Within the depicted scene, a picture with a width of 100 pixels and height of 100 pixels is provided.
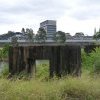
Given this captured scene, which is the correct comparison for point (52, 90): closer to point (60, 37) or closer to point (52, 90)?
point (52, 90)

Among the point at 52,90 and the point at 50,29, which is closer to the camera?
the point at 52,90

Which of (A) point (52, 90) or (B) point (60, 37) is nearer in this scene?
(A) point (52, 90)

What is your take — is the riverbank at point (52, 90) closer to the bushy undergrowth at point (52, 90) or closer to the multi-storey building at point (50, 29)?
the bushy undergrowth at point (52, 90)

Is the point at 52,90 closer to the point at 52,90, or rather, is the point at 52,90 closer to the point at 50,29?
the point at 52,90

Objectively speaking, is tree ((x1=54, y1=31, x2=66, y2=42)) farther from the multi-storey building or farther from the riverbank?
the riverbank

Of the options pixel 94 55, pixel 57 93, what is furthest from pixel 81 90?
pixel 94 55

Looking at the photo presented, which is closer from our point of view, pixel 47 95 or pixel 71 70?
pixel 47 95

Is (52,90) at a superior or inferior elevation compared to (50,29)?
inferior

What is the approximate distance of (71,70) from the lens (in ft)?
45.7

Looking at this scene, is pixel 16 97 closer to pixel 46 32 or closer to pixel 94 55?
pixel 94 55

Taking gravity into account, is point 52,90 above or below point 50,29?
below

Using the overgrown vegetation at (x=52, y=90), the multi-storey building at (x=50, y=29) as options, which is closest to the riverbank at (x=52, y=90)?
the overgrown vegetation at (x=52, y=90)

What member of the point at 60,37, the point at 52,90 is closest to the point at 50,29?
the point at 60,37

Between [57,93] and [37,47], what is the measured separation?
494 centimetres
